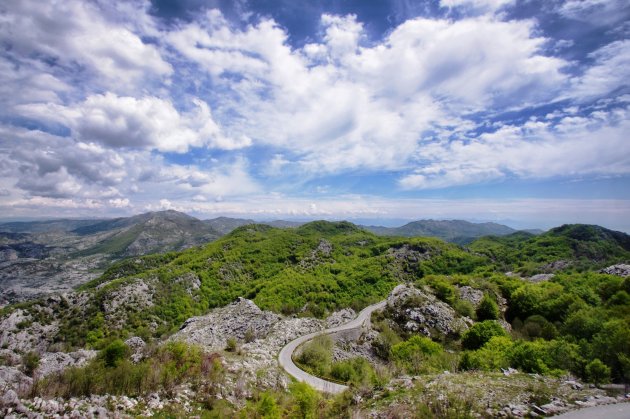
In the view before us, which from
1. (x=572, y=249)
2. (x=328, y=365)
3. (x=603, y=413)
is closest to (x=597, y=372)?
(x=603, y=413)

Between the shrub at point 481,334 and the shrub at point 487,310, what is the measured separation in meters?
16.9

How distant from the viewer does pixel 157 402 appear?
1455 centimetres

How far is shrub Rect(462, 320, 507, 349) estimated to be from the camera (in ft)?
143

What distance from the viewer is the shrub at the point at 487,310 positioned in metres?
60.0

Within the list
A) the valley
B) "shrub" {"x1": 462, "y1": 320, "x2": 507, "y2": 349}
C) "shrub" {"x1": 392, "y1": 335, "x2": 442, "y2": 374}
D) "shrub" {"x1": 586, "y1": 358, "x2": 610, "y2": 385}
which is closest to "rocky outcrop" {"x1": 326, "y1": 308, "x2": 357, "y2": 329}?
the valley

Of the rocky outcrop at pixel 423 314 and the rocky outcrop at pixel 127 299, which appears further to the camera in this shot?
the rocky outcrop at pixel 127 299

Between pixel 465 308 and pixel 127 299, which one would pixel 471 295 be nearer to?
pixel 465 308

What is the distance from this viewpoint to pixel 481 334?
146 feet

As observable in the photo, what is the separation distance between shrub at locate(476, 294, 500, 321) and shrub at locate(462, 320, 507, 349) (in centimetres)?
1688

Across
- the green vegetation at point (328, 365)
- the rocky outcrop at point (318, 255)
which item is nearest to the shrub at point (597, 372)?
the green vegetation at point (328, 365)

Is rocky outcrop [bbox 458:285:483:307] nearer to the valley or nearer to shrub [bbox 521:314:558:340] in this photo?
the valley

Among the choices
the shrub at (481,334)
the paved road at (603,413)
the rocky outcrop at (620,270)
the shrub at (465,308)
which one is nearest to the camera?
the paved road at (603,413)

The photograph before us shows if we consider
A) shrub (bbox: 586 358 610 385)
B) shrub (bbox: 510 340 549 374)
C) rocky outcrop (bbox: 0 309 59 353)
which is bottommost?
rocky outcrop (bbox: 0 309 59 353)

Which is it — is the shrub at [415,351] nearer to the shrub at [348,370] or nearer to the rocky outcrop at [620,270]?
the shrub at [348,370]
